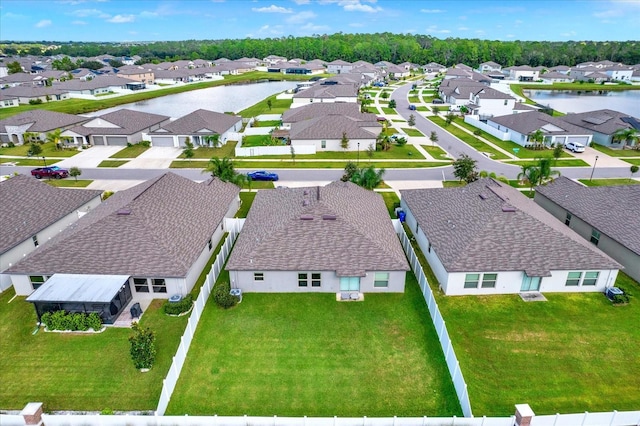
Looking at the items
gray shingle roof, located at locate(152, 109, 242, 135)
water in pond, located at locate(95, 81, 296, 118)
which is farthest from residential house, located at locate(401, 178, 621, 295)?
water in pond, located at locate(95, 81, 296, 118)

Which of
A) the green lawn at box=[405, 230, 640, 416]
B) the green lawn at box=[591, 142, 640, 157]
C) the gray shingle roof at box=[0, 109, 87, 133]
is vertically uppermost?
the gray shingle roof at box=[0, 109, 87, 133]

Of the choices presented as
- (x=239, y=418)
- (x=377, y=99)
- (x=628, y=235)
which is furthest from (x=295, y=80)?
(x=239, y=418)

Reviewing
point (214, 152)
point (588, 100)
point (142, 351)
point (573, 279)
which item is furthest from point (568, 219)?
point (588, 100)

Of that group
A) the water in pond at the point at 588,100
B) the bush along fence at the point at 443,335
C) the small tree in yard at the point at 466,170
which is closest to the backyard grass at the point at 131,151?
the small tree in yard at the point at 466,170

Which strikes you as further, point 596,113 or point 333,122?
point 596,113

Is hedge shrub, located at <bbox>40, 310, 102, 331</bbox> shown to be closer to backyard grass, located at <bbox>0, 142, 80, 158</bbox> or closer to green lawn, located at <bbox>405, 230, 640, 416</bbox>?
green lawn, located at <bbox>405, 230, 640, 416</bbox>

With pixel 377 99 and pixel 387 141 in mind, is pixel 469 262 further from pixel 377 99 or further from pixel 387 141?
pixel 377 99
